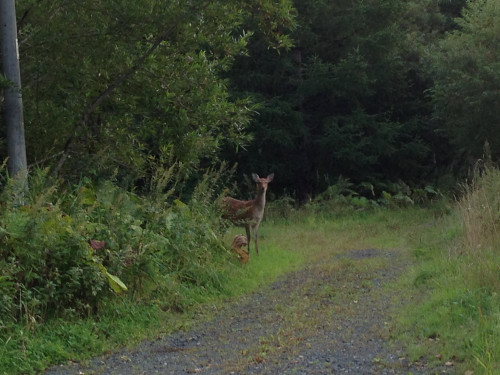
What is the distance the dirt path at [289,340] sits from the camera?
5.88 m

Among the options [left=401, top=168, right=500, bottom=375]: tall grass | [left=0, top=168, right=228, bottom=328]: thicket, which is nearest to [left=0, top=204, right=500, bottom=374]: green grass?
[left=401, top=168, right=500, bottom=375]: tall grass

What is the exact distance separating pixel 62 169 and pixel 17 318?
3.40 m

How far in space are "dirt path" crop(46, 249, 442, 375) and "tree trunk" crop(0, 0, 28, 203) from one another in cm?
295

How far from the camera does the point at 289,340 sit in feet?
21.8

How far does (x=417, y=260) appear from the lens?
1100cm

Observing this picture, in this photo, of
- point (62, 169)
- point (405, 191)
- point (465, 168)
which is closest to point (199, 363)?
point (62, 169)

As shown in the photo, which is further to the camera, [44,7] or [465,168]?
[465,168]

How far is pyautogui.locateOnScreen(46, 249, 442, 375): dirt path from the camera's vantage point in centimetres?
588

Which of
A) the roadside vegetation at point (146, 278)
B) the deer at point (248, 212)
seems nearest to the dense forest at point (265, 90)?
the roadside vegetation at point (146, 278)

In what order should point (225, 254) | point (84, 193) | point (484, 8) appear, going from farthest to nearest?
point (484, 8) → point (225, 254) → point (84, 193)

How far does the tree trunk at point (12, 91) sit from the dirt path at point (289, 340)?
2949 mm

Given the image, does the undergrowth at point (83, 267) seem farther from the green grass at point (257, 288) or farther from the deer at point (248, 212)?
the deer at point (248, 212)

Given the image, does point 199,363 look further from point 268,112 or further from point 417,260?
point 268,112

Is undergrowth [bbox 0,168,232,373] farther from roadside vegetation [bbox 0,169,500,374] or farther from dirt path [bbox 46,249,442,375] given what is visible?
dirt path [bbox 46,249,442,375]
